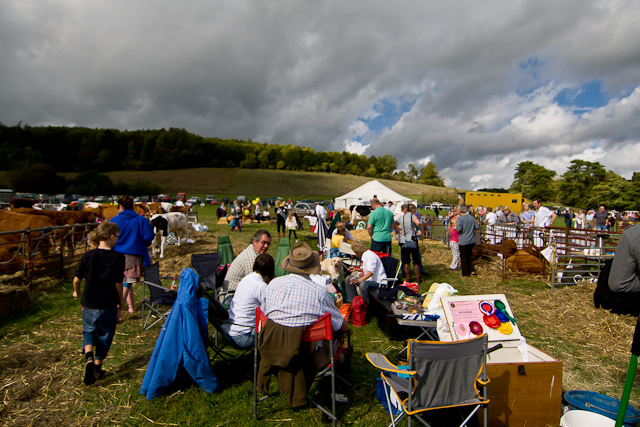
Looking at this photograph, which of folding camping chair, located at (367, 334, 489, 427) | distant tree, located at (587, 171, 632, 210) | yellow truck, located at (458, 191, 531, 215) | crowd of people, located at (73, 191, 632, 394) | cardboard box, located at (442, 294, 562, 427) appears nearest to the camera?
folding camping chair, located at (367, 334, 489, 427)

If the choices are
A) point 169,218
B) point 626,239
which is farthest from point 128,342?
point 169,218

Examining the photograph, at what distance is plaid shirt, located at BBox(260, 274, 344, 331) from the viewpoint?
2826 mm

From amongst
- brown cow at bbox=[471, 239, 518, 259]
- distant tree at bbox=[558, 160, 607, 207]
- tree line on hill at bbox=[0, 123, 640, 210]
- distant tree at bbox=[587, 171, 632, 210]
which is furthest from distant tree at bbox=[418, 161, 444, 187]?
brown cow at bbox=[471, 239, 518, 259]

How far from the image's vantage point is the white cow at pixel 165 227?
34.7ft

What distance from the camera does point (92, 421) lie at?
3.03m

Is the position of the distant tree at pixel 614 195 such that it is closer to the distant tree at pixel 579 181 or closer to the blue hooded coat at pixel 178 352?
the distant tree at pixel 579 181

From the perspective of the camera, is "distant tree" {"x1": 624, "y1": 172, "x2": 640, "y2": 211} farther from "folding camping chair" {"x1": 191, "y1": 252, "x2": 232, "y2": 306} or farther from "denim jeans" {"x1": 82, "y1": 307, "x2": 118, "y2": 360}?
"denim jeans" {"x1": 82, "y1": 307, "x2": 118, "y2": 360}

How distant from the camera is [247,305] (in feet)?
11.8

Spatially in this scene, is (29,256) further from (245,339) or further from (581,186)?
(581,186)

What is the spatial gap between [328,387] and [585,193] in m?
96.4

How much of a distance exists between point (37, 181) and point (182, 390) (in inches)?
2677

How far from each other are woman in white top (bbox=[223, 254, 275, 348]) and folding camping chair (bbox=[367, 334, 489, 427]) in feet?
5.41

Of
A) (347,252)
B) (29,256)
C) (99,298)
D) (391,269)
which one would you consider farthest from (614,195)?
(29,256)

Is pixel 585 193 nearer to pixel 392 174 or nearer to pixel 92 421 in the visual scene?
pixel 392 174
